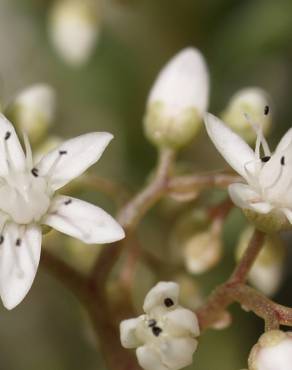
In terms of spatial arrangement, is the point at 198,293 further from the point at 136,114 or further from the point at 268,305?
the point at 136,114

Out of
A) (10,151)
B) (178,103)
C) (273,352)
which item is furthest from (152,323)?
(178,103)

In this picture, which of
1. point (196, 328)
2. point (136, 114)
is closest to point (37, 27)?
point (136, 114)

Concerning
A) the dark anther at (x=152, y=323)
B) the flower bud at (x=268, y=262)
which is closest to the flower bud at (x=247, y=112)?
the flower bud at (x=268, y=262)

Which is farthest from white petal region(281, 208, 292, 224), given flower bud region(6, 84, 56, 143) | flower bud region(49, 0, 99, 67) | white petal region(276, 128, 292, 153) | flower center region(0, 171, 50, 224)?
flower bud region(49, 0, 99, 67)

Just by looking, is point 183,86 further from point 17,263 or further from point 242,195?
point 17,263

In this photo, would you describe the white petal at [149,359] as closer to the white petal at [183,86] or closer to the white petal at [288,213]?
the white petal at [288,213]

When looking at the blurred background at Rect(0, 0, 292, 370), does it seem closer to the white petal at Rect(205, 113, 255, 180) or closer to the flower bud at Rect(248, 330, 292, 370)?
the white petal at Rect(205, 113, 255, 180)
